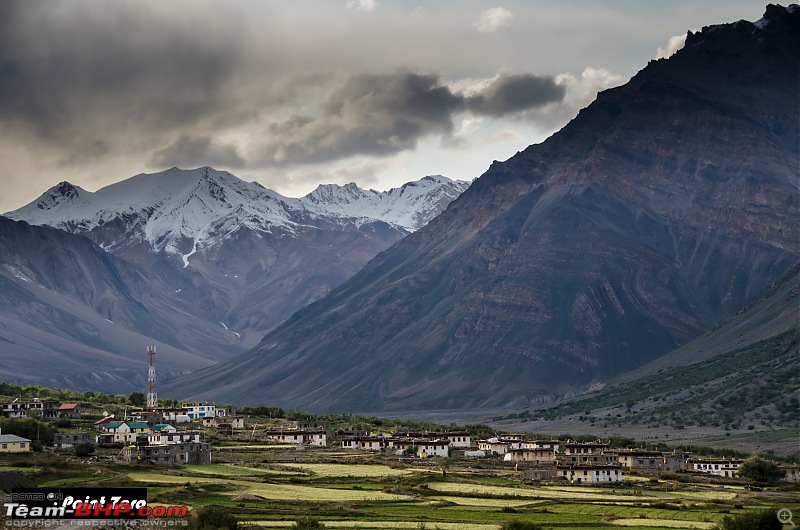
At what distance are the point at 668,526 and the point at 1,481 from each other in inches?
1924

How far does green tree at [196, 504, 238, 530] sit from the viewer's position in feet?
262

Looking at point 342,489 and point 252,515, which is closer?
point 252,515

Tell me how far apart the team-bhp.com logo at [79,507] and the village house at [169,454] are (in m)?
41.7

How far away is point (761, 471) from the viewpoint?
458ft

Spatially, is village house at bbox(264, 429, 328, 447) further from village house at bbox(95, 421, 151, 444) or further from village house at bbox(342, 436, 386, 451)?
village house at bbox(95, 421, 151, 444)

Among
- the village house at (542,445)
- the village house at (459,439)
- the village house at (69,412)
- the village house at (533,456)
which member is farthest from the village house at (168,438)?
the village house at (542,445)

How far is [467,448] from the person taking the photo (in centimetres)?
17288

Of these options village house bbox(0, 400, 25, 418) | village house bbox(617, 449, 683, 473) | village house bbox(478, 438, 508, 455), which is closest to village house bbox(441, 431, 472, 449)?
village house bbox(478, 438, 508, 455)

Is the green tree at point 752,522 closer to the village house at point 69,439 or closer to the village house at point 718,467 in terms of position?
the village house at point 718,467

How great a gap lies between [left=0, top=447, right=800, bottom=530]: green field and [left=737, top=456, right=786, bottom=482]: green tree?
770cm

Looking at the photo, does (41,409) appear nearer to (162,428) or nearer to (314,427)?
(162,428)

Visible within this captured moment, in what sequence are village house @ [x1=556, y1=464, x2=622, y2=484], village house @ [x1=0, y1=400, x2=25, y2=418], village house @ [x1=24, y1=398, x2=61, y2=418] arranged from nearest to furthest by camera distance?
village house @ [x1=556, y1=464, x2=622, y2=484], village house @ [x1=0, y1=400, x2=25, y2=418], village house @ [x1=24, y1=398, x2=61, y2=418]

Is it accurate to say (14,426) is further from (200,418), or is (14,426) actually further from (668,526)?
(668,526)

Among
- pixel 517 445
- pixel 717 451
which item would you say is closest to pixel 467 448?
pixel 517 445
